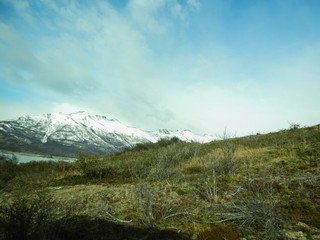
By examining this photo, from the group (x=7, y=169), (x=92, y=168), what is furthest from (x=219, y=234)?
(x=7, y=169)

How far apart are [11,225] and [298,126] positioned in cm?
1883

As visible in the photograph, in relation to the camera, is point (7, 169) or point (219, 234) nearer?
point (219, 234)

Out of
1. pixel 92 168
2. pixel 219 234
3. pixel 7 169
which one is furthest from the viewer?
pixel 7 169

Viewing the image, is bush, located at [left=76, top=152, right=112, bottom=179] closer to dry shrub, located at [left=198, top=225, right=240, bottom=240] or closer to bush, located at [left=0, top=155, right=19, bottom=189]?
bush, located at [left=0, top=155, right=19, bottom=189]

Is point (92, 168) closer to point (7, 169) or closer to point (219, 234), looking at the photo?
point (7, 169)

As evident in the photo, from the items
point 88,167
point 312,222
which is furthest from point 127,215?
point 88,167

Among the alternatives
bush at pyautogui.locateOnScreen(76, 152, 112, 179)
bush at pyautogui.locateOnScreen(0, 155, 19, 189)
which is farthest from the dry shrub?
bush at pyautogui.locateOnScreen(0, 155, 19, 189)

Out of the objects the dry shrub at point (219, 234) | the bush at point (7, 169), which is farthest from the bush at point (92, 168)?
the dry shrub at point (219, 234)

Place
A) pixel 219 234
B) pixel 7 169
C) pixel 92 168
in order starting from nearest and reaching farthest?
pixel 219 234
pixel 92 168
pixel 7 169

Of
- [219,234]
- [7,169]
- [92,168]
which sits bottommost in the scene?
[219,234]

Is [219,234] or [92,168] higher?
[92,168]

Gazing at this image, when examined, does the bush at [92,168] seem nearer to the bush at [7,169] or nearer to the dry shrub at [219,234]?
the bush at [7,169]

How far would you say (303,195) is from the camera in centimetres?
340

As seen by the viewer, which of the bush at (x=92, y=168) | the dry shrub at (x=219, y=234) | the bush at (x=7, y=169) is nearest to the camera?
the dry shrub at (x=219, y=234)
